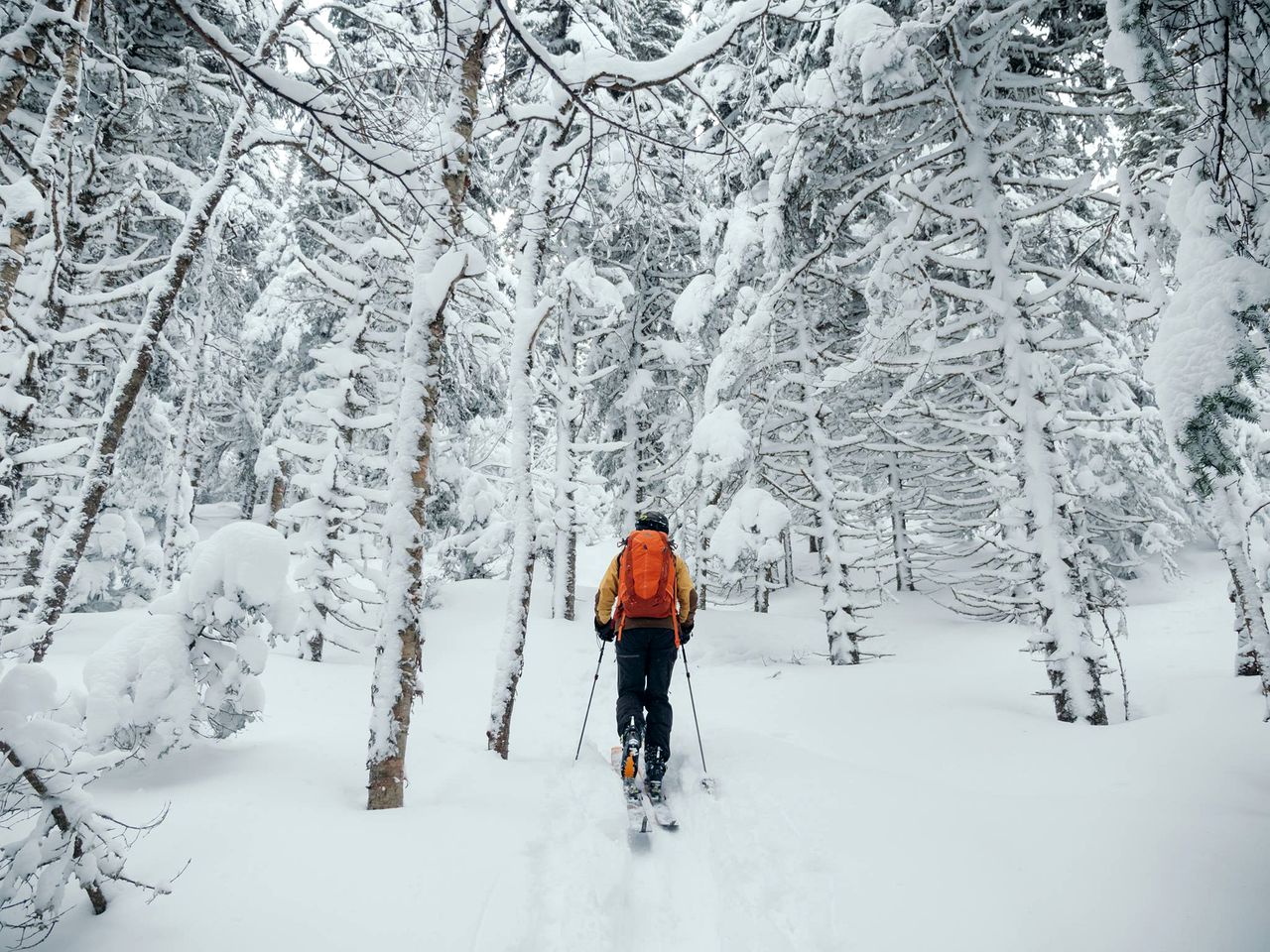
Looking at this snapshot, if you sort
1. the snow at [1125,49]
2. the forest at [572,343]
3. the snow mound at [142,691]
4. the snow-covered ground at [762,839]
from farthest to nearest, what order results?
the snow mound at [142,691], the snow at [1125,49], the forest at [572,343], the snow-covered ground at [762,839]

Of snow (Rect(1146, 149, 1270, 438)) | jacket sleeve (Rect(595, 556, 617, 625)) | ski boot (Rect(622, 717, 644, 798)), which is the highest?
snow (Rect(1146, 149, 1270, 438))

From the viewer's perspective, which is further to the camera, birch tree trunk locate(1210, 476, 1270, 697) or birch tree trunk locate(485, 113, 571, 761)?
birch tree trunk locate(1210, 476, 1270, 697)

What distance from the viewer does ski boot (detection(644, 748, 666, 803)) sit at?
483cm

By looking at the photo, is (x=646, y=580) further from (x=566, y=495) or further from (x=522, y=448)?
(x=566, y=495)

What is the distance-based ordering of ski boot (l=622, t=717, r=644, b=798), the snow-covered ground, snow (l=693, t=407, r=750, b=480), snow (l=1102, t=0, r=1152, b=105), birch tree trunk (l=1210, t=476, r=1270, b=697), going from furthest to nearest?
snow (l=693, t=407, r=750, b=480)
birch tree trunk (l=1210, t=476, r=1270, b=697)
ski boot (l=622, t=717, r=644, b=798)
snow (l=1102, t=0, r=1152, b=105)
the snow-covered ground

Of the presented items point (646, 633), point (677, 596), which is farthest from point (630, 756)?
point (677, 596)

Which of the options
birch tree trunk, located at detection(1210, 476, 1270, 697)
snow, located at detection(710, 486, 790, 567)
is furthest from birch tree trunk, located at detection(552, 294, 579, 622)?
birch tree trunk, located at detection(1210, 476, 1270, 697)

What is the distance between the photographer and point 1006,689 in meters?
7.25

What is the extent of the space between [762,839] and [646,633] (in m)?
1.87

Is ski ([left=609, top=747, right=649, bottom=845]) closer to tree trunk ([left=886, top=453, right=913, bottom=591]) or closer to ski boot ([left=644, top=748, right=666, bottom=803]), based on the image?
ski boot ([left=644, top=748, right=666, bottom=803])

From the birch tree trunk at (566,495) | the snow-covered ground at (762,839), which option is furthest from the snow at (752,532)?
the birch tree trunk at (566,495)

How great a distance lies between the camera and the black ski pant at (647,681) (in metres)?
5.14

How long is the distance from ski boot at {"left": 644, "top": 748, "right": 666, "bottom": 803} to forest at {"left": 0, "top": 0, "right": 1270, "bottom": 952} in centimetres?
37

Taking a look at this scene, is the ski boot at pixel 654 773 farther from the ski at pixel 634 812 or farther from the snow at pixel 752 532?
the snow at pixel 752 532
